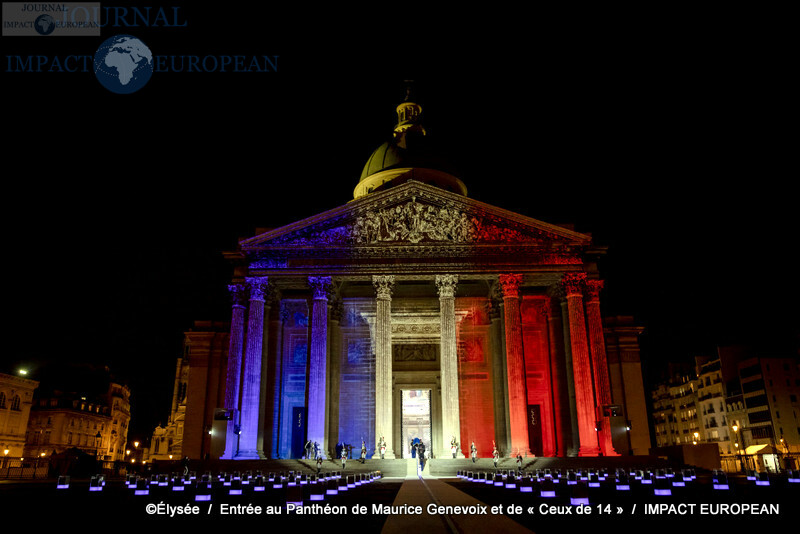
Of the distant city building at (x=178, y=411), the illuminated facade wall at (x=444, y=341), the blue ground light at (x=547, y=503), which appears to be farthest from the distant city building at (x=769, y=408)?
the distant city building at (x=178, y=411)

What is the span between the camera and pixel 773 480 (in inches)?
406

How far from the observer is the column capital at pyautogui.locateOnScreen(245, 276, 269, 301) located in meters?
30.4

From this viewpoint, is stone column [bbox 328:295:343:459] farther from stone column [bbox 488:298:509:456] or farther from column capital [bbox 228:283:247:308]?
stone column [bbox 488:298:509:456]

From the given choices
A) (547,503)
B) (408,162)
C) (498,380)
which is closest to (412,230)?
(498,380)

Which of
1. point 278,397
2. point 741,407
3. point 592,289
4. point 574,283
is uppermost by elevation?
point 574,283

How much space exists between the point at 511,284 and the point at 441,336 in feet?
15.3

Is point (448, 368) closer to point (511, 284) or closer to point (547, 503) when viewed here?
point (511, 284)

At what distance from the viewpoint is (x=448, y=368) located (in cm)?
2919

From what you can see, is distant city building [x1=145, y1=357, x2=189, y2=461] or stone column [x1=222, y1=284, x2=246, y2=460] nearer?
stone column [x1=222, y1=284, x2=246, y2=460]

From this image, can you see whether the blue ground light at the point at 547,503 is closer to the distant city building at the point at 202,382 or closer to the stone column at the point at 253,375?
the stone column at the point at 253,375

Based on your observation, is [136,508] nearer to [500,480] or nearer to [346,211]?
[500,480]

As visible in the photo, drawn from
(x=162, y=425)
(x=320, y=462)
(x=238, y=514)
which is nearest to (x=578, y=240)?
(x=320, y=462)

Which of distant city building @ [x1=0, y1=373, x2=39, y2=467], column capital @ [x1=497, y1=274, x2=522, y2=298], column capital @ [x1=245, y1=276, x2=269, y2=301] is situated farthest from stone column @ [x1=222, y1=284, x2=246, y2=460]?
distant city building @ [x1=0, y1=373, x2=39, y2=467]

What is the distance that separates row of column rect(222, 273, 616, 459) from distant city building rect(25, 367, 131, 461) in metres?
36.6
